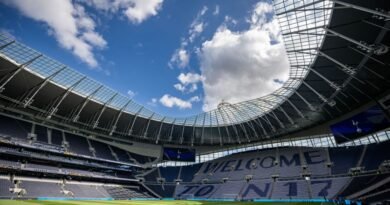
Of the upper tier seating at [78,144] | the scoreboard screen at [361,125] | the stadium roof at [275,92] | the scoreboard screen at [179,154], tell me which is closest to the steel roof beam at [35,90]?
the stadium roof at [275,92]

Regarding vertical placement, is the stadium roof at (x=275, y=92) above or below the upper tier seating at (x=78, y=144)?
above

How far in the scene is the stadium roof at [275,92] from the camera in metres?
26.8

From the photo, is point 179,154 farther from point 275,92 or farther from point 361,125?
point 361,125

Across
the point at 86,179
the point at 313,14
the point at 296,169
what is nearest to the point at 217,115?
the point at 296,169

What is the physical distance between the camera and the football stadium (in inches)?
1212

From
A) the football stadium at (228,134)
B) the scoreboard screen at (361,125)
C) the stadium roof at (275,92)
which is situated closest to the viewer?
the stadium roof at (275,92)

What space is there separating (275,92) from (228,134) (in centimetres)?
2335

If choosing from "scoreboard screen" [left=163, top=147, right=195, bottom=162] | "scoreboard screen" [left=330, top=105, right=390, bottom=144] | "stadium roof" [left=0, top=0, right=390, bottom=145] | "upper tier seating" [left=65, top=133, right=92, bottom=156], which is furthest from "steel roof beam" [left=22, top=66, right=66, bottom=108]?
"scoreboard screen" [left=330, top=105, right=390, bottom=144]

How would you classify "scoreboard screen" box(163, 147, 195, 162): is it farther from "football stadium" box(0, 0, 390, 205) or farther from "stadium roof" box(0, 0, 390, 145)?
"stadium roof" box(0, 0, 390, 145)

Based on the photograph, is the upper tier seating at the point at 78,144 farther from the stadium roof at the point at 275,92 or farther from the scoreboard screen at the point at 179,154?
the scoreboard screen at the point at 179,154

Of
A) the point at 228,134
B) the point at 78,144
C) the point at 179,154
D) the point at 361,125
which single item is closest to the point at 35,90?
the point at 78,144

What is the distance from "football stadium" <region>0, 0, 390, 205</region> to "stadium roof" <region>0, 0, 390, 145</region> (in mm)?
177

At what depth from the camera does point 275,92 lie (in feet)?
143

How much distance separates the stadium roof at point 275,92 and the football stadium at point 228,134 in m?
0.18
